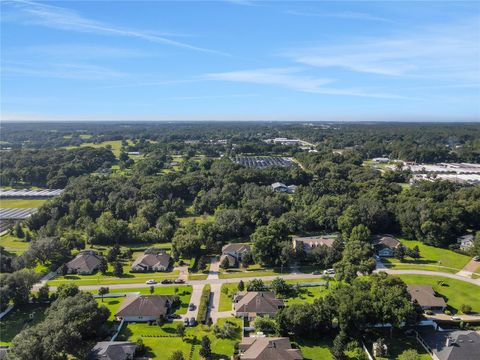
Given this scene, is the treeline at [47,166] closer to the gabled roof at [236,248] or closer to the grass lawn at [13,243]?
the grass lawn at [13,243]

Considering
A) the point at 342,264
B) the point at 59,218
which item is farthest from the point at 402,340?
the point at 59,218

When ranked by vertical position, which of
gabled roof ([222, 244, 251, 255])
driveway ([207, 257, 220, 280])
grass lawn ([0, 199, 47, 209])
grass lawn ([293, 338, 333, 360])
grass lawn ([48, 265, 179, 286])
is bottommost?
grass lawn ([48, 265, 179, 286])

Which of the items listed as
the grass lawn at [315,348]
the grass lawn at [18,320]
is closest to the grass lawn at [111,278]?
the grass lawn at [18,320]

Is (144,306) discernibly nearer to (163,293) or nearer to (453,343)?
(163,293)

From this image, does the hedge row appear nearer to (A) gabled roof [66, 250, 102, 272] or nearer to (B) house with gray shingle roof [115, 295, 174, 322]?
(B) house with gray shingle roof [115, 295, 174, 322]

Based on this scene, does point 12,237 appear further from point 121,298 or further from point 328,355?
point 328,355

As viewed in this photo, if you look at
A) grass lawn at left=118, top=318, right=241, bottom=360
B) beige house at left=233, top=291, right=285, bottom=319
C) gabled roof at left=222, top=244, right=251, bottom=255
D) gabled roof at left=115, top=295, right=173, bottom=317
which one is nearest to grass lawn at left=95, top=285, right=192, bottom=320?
gabled roof at left=115, top=295, right=173, bottom=317

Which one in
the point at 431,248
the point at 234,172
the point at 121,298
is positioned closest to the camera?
the point at 121,298

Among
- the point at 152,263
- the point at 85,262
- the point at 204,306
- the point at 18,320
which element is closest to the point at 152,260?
the point at 152,263
